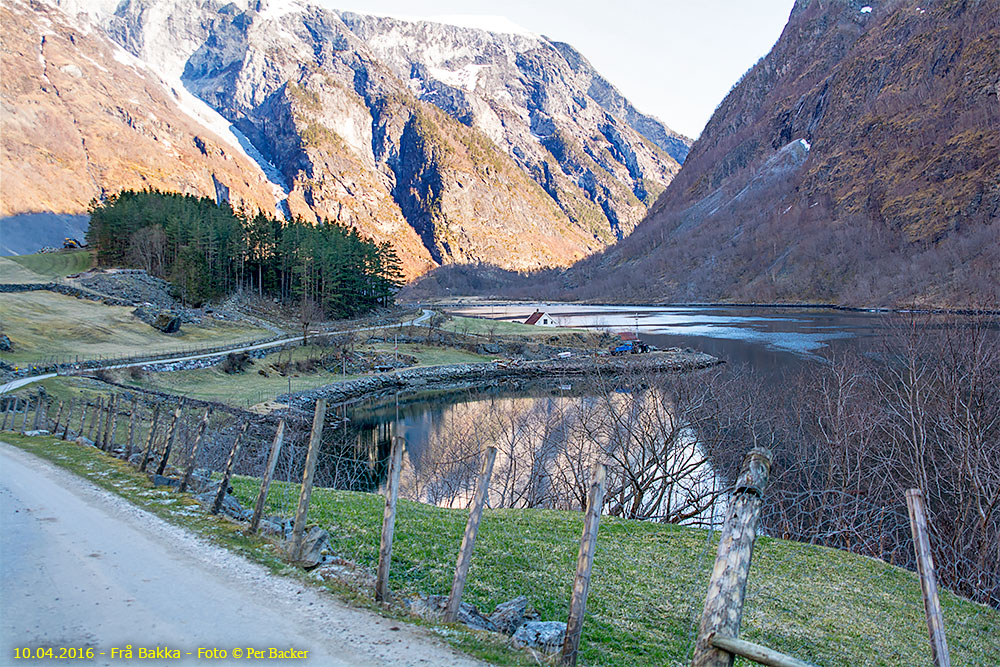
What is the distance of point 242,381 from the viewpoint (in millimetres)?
50531

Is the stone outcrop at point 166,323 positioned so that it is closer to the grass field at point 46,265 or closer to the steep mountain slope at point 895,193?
the grass field at point 46,265

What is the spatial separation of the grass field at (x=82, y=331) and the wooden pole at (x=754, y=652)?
4831 cm

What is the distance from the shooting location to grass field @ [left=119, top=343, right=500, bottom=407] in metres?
42.1

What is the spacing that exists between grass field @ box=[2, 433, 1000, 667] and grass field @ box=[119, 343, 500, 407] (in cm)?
2674

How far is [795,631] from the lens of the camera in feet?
33.6

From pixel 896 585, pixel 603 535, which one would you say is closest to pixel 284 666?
pixel 603 535

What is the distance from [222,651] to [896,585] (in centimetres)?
1486

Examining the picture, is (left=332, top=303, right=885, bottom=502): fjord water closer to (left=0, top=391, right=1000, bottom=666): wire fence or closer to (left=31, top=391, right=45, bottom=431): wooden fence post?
(left=0, top=391, right=1000, bottom=666): wire fence

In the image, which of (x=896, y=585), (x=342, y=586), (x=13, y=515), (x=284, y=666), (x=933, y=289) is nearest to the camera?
(x=284, y=666)

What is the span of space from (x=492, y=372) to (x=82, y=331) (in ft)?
132

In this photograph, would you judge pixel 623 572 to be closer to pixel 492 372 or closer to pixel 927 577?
pixel 927 577

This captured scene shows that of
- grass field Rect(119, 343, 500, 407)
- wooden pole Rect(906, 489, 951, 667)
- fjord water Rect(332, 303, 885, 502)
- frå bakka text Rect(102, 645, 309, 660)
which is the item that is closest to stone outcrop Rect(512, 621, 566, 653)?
frå bakka text Rect(102, 645, 309, 660)

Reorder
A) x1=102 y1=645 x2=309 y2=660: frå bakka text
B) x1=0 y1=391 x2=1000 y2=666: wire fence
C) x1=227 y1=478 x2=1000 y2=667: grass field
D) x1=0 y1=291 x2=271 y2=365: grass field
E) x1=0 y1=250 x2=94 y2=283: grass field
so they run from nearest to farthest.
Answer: x1=102 y1=645 x2=309 y2=660: frå bakka text → x1=0 y1=391 x2=1000 y2=666: wire fence → x1=227 y1=478 x2=1000 y2=667: grass field → x1=0 y1=291 x2=271 y2=365: grass field → x1=0 y1=250 x2=94 y2=283: grass field

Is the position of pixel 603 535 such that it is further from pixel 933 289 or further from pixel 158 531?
pixel 933 289
